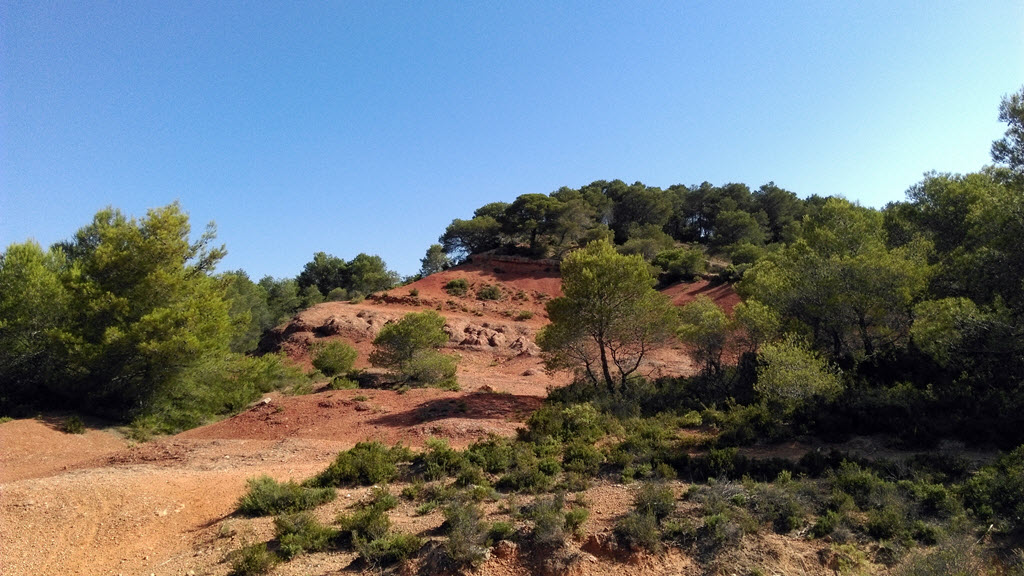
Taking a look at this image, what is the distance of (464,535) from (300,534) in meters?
2.41

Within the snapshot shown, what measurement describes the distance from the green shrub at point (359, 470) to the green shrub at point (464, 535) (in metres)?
2.57

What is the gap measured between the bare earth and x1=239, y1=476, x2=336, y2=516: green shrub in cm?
24

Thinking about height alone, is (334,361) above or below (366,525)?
above

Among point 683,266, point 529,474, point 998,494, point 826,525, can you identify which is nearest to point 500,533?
point 529,474

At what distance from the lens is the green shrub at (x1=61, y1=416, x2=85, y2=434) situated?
14.6 metres

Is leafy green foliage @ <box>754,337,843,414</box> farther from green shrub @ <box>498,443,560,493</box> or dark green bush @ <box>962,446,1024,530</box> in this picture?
green shrub @ <box>498,443,560,493</box>

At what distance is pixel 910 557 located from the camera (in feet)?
20.9

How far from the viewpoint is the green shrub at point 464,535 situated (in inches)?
254

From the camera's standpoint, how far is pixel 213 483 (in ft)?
32.1

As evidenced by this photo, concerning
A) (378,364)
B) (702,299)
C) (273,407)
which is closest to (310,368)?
(378,364)

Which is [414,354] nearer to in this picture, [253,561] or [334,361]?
[334,361]

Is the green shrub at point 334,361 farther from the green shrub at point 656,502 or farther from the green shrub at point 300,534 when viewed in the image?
the green shrub at point 656,502

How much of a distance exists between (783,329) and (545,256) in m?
38.4

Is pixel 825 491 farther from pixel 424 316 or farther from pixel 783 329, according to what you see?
pixel 424 316
